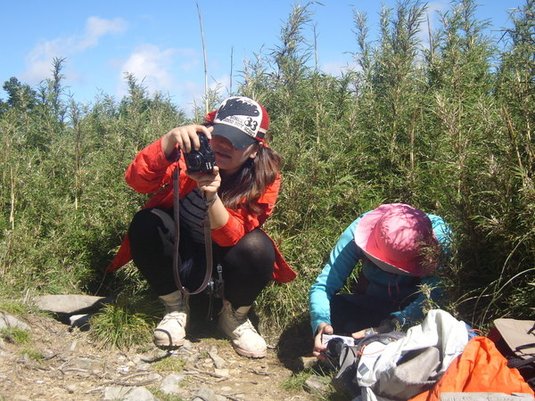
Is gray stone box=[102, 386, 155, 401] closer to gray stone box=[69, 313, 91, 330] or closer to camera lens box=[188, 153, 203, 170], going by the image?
gray stone box=[69, 313, 91, 330]

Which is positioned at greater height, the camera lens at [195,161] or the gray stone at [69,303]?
the camera lens at [195,161]

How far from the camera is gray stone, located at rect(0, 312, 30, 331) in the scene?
11.6ft

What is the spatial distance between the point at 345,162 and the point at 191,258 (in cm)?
144

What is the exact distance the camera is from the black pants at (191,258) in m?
3.58

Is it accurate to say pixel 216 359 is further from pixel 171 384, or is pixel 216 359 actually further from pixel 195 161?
pixel 195 161

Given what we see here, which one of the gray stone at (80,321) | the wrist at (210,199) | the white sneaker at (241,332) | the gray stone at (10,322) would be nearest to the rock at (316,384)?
the white sneaker at (241,332)

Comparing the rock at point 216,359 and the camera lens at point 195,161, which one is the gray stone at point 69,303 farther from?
the camera lens at point 195,161

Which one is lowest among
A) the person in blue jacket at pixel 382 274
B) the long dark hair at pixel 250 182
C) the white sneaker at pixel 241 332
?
the white sneaker at pixel 241 332

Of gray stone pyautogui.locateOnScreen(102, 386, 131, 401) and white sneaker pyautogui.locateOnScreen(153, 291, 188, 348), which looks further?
white sneaker pyautogui.locateOnScreen(153, 291, 188, 348)

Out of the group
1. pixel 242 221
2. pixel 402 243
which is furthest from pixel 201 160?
pixel 402 243

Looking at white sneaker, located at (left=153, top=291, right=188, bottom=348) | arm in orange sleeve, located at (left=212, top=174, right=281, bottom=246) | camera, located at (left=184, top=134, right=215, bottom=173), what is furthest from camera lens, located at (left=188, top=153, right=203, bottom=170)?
white sneaker, located at (left=153, top=291, right=188, bottom=348)

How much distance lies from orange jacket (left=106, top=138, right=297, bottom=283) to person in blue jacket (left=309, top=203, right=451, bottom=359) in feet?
1.33

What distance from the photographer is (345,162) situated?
14.6 feet

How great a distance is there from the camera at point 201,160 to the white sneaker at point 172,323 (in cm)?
95
